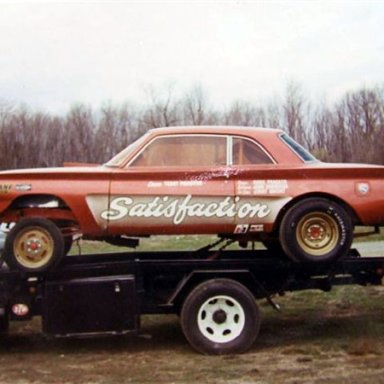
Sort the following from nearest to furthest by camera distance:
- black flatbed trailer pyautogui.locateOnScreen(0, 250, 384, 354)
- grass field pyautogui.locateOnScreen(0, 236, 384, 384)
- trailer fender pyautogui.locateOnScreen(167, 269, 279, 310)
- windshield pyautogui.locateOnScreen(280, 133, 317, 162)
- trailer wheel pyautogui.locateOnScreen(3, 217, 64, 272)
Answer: grass field pyautogui.locateOnScreen(0, 236, 384, 384), trailer wheel pyautogui.locateOnScreen(3, 217, 64, 272), black flatbed trailer pyautogui.locateOnScreen(0, 250, 384, 354), trailer fender pyautogui.locateOnScreen(167, 269, 279, 310), windshield pyautogui.locateOnScreen(280, 133, 317, 162)

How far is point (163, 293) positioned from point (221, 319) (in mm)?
686

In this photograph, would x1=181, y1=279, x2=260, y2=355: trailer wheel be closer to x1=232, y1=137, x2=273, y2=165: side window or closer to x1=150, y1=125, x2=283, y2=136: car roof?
x1=232, y1=137, x2=273, y2=165: side window

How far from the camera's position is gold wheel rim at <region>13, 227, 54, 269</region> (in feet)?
22.5

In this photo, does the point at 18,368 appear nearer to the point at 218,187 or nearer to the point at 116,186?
the point at 116,186

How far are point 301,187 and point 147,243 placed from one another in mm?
11750

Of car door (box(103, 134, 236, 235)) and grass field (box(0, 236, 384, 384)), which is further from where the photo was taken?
car door (box(103, 134, 236, 235))

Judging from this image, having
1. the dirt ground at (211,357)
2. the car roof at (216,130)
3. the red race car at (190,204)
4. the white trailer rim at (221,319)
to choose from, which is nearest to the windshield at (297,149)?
the car roof at (216,130)

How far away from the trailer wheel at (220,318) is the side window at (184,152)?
1250 millimetres

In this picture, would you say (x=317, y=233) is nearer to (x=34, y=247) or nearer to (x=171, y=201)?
(x=171, y=201)

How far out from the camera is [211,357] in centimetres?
687

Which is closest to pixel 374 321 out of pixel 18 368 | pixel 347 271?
pixel 347 271

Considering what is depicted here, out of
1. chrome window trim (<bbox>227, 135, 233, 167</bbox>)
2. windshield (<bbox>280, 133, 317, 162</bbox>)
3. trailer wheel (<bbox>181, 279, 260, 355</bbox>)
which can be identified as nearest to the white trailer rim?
trailer wheel (<bbox>181, 279, 260, 355</bbox>)

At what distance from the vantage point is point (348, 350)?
6996 millimetres

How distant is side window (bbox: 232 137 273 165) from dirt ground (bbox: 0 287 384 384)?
1.91 metres
